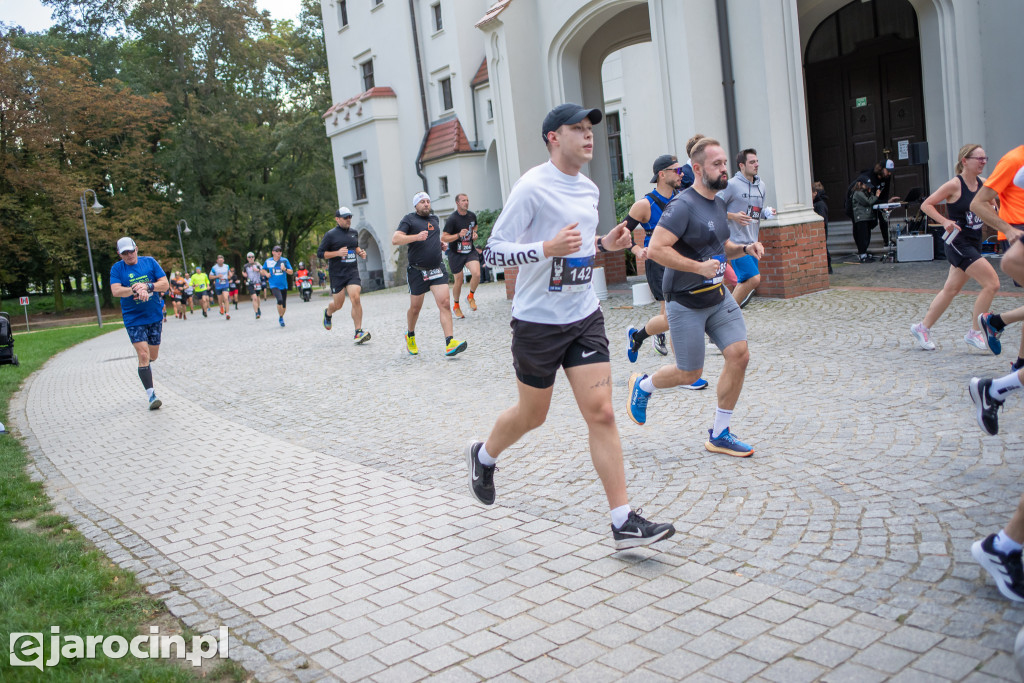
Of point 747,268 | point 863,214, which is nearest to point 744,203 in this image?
point 747,268

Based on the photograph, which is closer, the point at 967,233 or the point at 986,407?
the point at 986,407

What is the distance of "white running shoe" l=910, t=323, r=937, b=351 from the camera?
811cm

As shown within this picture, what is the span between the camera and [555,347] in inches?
168

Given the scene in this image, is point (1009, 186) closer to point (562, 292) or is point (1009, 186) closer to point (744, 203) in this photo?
point (744, 203)

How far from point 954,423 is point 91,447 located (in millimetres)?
7382

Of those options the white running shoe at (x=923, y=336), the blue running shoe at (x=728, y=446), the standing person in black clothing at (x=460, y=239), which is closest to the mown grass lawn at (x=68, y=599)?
the blue running shoe at (x=728, y=446)

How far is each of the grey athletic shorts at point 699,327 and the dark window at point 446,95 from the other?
30.4 metres

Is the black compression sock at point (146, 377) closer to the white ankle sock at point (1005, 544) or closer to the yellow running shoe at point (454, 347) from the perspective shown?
the yellow running shoe at point (454, 347)

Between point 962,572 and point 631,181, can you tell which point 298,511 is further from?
point 631,181

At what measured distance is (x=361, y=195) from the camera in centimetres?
3853

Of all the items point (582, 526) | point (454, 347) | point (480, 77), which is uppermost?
point (480, 77)

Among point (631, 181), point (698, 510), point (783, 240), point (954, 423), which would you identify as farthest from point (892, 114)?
point (698, 510)

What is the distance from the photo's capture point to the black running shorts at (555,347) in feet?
14.0

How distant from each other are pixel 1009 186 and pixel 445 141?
29308 millimetres
